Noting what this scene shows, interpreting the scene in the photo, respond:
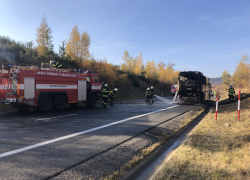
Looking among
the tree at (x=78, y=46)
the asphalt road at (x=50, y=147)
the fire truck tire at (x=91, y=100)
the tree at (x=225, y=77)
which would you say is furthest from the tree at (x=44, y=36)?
the tree at (x=225, y=77)

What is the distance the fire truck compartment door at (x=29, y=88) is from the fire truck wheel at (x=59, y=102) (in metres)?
1.48

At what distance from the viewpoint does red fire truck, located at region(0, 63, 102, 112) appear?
9219 millimetres

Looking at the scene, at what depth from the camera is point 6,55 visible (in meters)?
20.2

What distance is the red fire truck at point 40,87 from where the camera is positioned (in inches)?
363

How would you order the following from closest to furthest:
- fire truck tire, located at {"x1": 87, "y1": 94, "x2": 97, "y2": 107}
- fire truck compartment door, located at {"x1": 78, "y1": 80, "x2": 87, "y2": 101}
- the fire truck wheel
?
the fire truck wheel, fire truck compartment door, located at {"x1": 78, "y1": 80, "x2": 87, "y2": 101}, fire truck tire, located at {"x1": 87, "y1": 94, "x2": 97, "y2": 107}

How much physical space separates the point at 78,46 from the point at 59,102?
19.1 metres

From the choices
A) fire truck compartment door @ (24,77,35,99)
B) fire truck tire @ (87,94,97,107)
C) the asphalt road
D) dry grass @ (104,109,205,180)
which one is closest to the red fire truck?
fire truck compartment door @ (24,77,35,99)

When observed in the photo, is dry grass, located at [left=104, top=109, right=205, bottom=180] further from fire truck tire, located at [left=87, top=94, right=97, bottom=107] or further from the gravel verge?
fire truck tire, located at [left=87, top=94, right=97, bottom=107]

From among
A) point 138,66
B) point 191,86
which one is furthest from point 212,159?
point 138,66

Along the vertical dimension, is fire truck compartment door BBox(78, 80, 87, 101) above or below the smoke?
below

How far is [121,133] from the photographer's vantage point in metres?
5.71

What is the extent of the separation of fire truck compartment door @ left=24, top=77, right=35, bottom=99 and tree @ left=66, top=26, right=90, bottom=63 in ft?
62.7

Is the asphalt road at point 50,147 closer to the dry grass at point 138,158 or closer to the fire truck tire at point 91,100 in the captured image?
the dry grass at point 138,158

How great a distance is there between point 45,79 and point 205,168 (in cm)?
972
